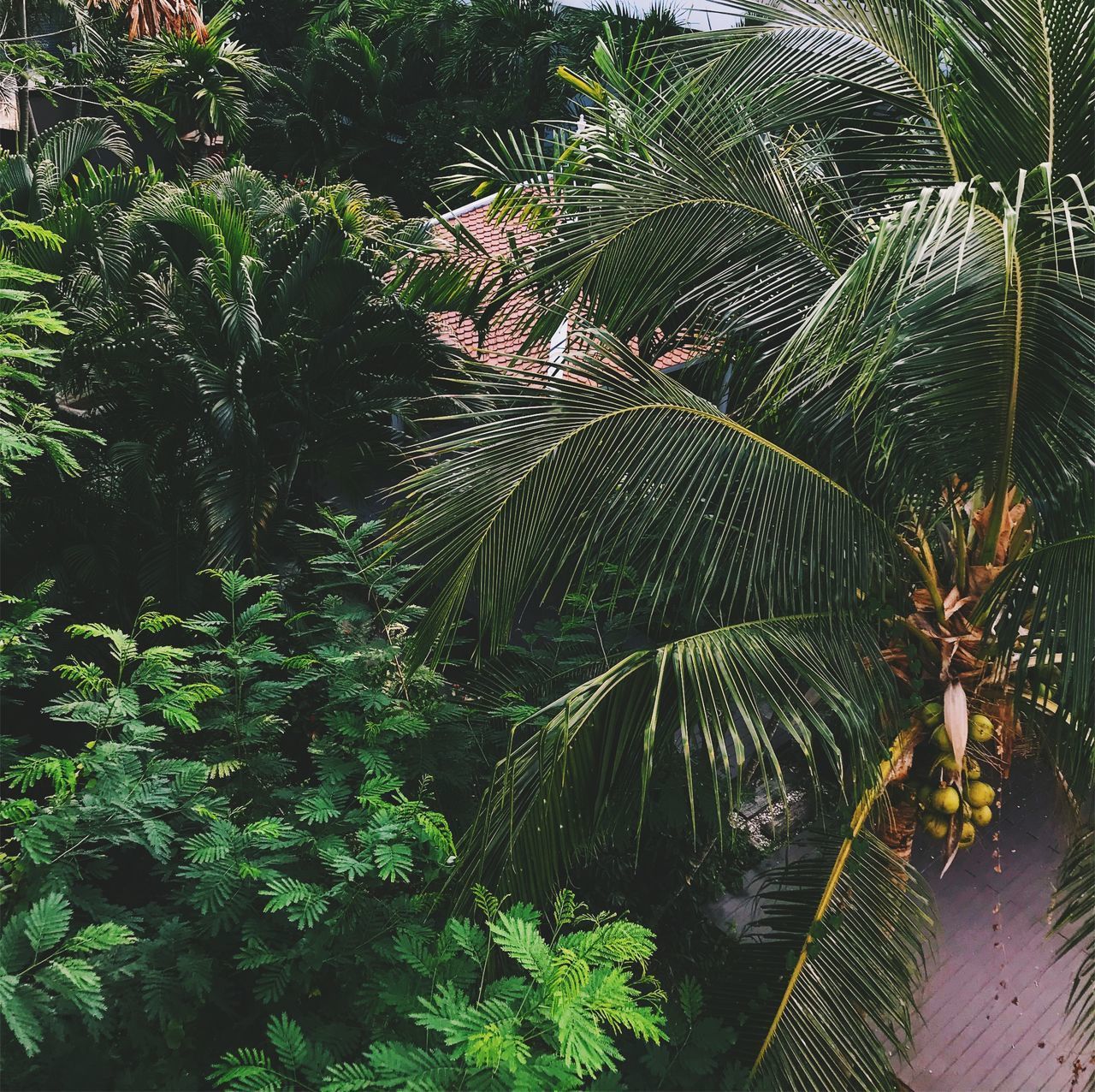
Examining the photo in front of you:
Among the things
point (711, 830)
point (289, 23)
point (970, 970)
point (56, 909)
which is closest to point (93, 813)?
point (56, 909)

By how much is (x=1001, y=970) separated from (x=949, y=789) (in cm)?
196

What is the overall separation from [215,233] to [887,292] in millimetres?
3914

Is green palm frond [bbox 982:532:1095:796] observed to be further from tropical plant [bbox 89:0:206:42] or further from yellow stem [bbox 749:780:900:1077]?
tropical plant [bbox 89:0:206:42]

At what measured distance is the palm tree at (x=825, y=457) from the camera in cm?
288

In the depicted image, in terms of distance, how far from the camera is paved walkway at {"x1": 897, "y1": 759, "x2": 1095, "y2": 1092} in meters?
4.32

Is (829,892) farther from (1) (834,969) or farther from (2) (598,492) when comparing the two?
(2) (598,492)

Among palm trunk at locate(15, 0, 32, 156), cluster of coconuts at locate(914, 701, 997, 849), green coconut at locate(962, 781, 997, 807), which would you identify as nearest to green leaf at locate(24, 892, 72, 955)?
cluster of coconuts at locate(914, 701, 997, 849)

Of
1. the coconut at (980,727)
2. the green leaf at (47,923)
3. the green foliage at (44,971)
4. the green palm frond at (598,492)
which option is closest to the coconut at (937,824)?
the coconut at (980,727)

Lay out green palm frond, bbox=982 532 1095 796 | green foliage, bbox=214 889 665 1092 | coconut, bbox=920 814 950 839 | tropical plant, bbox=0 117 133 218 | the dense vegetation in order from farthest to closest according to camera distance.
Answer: tropical plant, bbox=0 117 133 218 → coconut, bbox=920 814 950 839 → green palm frond, bbox=982 532 1095 796 → the dense vegetation → green foliage, bbox=214 889 665 1092

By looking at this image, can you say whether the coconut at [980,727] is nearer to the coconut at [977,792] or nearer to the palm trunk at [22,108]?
the coconut at [977,792]

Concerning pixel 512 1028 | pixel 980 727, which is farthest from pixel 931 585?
pixel 512 1028

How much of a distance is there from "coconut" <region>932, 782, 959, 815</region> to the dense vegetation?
1 cm

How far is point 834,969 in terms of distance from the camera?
3119 mm

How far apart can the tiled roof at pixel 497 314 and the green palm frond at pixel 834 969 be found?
7.01 ft
